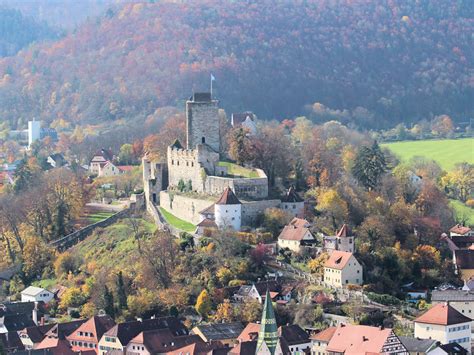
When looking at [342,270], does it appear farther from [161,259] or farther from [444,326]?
[161,259]

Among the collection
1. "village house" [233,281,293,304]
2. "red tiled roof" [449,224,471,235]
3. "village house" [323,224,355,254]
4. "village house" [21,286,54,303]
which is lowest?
"village house" [21,286,54,303]

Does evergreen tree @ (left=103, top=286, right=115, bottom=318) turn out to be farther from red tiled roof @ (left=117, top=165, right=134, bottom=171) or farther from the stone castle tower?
red tiled roof @ (left=117, top=165, right=134, bottom=171)

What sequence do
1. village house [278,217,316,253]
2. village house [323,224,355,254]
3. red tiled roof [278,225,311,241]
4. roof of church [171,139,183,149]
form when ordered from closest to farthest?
village house [323,224,355,254], village house [278,217,316,253], red tiled roof [278,225,311,241], roof of church [171,139,183,149]

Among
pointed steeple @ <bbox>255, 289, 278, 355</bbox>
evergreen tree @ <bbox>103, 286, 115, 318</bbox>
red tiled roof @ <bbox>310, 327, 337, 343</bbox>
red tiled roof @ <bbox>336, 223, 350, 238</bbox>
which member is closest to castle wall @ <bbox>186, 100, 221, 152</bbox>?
red tiled roof @ <bbox>336, 223, 350, 238</bbox>

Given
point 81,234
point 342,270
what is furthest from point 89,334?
point 81,234

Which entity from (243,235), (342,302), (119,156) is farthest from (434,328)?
(119,156)

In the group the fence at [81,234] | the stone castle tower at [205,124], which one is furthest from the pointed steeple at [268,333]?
the fence at [81,234]

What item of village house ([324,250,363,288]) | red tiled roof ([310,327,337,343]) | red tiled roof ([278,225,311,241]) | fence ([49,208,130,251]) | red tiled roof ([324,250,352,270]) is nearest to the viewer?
red tiled roof ([310,327,337,343])

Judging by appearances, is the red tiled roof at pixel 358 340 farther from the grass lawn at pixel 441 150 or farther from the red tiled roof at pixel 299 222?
the grass lawn at pixel 441 150
